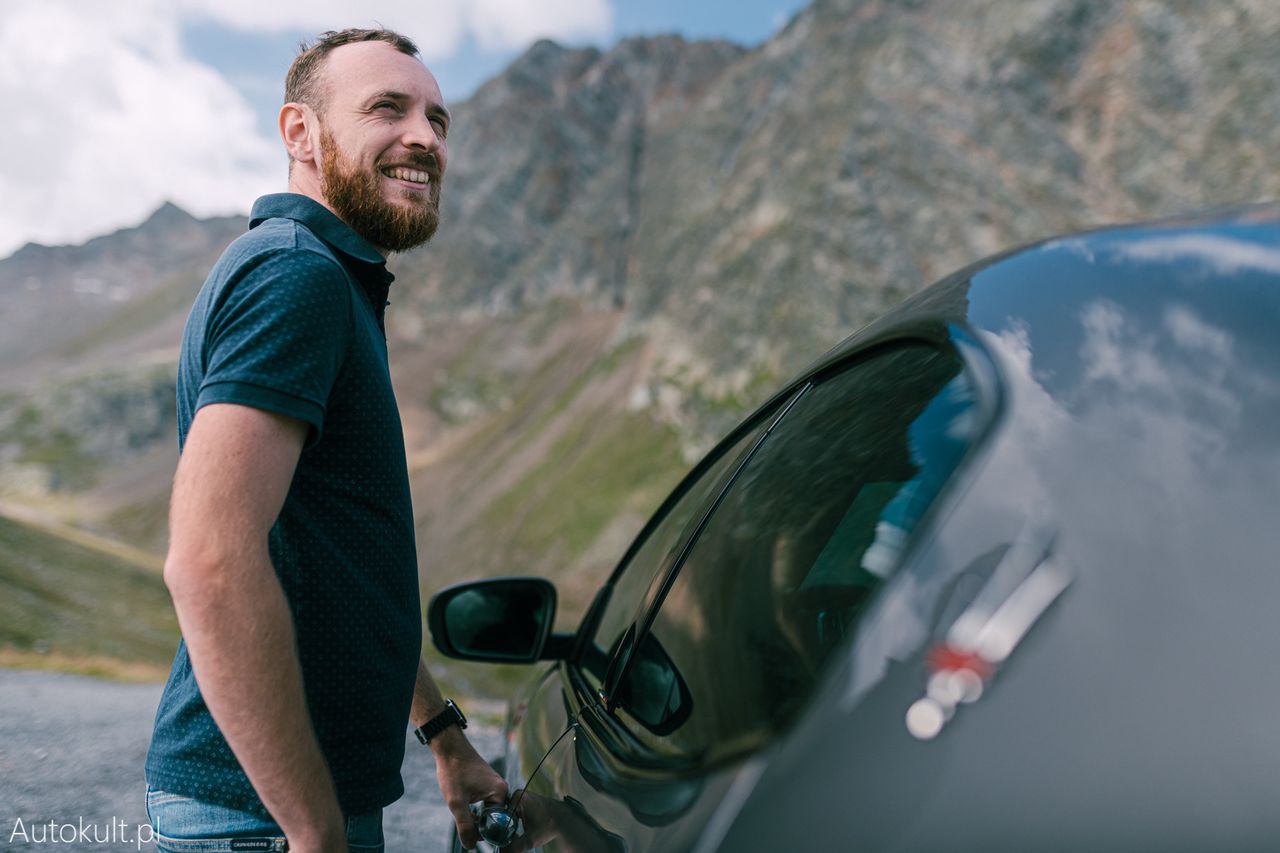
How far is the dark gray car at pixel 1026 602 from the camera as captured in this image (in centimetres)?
81

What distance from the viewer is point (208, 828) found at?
1580 mm

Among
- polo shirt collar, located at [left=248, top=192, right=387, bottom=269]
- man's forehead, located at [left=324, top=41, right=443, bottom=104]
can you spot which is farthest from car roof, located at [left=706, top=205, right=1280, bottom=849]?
man's forehead, located at [left=324, top=41, right=443, bottom=104]

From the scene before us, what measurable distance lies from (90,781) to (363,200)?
514cm

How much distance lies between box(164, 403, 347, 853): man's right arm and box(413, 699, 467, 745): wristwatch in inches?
27.8

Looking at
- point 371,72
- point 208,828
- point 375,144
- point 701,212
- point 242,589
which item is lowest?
point 208,828

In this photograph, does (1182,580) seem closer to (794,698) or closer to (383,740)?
(794,698)

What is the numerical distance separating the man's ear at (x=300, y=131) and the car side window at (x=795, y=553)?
1.08 metres

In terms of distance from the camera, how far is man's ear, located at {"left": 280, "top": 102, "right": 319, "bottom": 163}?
1.83 meters

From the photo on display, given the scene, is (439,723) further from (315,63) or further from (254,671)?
(315,63)

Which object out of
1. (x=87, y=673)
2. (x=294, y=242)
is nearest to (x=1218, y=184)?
(x=87, y=673)

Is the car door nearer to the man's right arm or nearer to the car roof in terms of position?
the car roof

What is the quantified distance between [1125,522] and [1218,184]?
4440 cm

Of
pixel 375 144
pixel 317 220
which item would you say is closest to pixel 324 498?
pixel 317 220

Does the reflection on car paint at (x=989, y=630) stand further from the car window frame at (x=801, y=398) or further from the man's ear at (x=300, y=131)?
the man's ear at (x=300, y=131)
